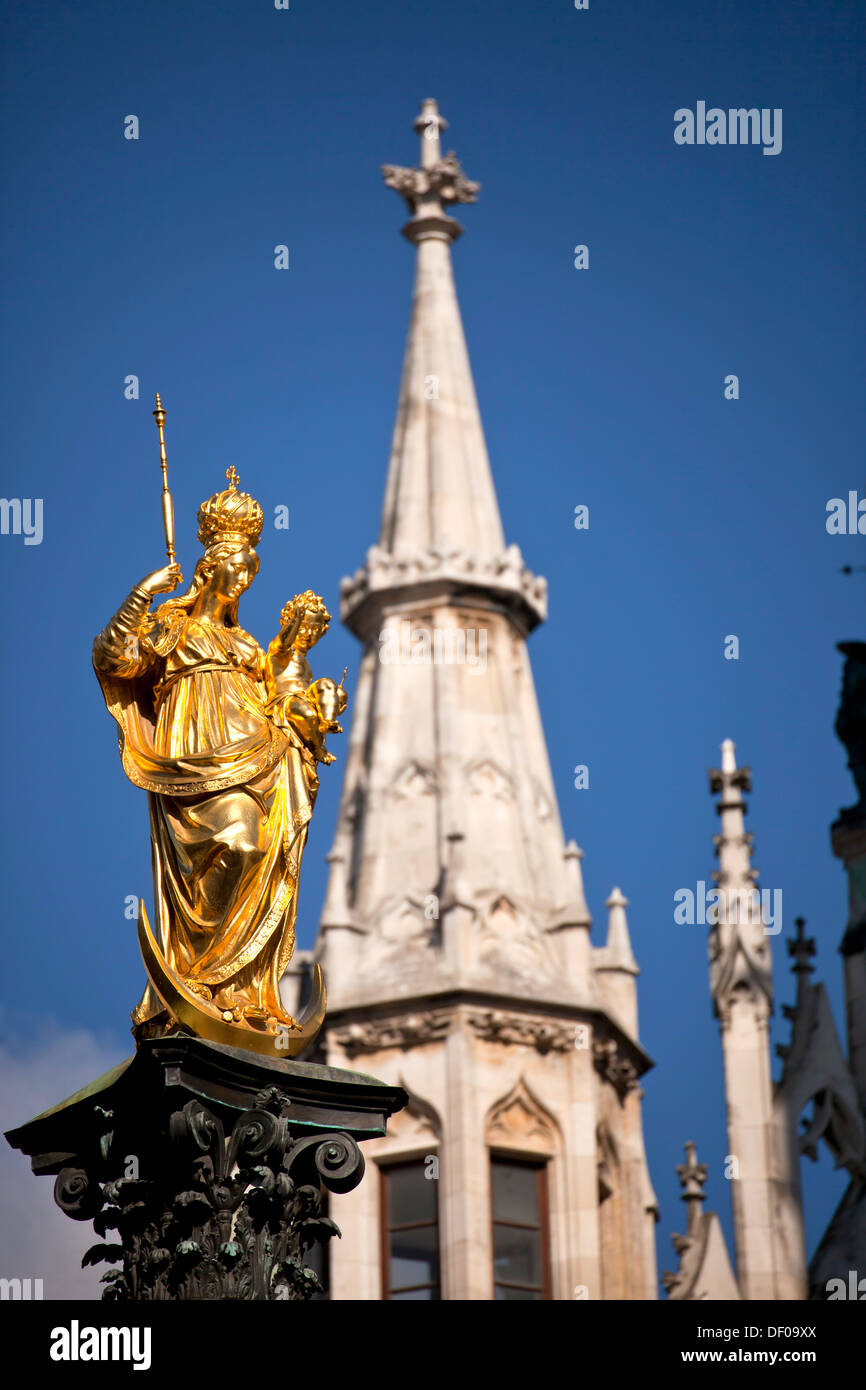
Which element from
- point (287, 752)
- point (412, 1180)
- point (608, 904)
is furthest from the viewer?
point (608, 904)

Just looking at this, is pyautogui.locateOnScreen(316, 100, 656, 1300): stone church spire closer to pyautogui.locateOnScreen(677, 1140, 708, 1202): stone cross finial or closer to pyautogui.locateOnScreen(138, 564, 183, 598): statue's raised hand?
pyautogui.locateOnScreen(677, 1140, 708, 1202): stone cross finial

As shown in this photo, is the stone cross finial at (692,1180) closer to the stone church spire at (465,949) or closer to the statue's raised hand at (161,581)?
the stone church spire at (465,949)

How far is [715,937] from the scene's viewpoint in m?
37.8

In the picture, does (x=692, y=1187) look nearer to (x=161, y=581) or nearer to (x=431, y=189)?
(x=431, y=189)

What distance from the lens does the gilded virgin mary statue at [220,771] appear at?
56.2ft

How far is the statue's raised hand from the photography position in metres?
Result: 17.8

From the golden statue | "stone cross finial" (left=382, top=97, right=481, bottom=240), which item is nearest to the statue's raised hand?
the golden statue

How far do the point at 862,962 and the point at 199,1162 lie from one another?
71.4 feet

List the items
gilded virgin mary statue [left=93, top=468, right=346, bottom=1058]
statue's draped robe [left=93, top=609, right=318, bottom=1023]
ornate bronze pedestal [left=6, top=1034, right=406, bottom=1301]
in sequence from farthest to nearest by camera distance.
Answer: statue's draped robe [left=93, top=609, right=318, bottom=1023], gilded virgin mary statue [left=93, top=468, right=346, bottom=1058], ornate bronze pedestal [left=6, top=1034, right=406, bottom=1301]

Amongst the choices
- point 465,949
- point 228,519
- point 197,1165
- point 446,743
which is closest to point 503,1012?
point 465,949

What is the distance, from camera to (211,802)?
17469 mm
